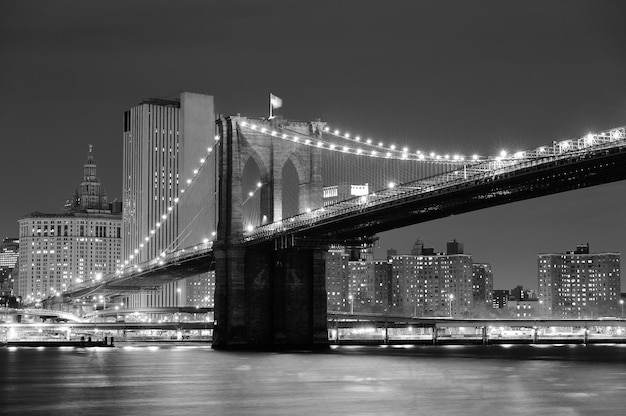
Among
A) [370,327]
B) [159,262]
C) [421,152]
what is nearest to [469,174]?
[421,152]

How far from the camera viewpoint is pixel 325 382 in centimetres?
5744

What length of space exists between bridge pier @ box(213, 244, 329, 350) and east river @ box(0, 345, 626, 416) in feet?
29.9

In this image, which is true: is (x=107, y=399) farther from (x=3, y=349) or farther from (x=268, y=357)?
(x=3, y=349)

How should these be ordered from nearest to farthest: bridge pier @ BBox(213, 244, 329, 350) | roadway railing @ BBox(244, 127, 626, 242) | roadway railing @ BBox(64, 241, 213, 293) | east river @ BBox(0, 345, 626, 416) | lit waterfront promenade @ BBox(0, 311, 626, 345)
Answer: east river @ BBox(0, 345, 626, 416) → roadway railing @ BBox(244, 127, 626, 242) → bridge pier @ BBox(213, 244, 329, 350) → roadway railing @ BBox(64, 241, 213, 293) → lit waterfront promenade @ BBox(0, 311, 626, 345)

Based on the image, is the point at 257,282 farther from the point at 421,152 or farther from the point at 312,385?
the point at 312,385

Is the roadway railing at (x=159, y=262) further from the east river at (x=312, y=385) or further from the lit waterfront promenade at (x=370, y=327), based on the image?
the east river at (x=312, y=385)

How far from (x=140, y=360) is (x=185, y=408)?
106 ft

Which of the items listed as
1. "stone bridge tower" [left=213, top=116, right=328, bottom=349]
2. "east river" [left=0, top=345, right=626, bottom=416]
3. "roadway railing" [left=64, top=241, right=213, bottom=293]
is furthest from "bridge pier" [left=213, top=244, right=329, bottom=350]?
"roadway railing" [left=64, top=241, right=213, bottom=293]

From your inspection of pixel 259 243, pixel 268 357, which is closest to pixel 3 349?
pixel 259 243

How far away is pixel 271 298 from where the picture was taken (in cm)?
9431

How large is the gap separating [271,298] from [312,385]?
38391mm

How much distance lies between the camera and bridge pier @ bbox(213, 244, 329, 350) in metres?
92.9

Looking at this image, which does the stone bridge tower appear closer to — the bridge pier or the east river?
the bridge pier

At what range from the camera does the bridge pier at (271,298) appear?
92875mm
